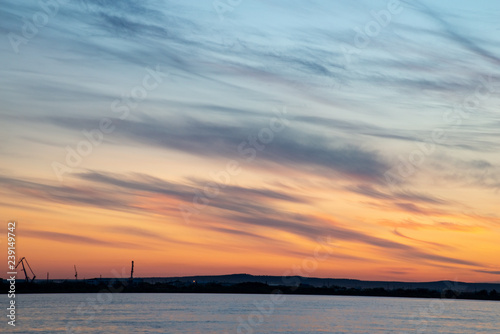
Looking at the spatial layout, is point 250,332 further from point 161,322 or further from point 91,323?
point 91,323

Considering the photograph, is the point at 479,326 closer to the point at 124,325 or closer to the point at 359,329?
the point at 359,329

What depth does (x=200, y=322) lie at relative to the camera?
9281 centimetres

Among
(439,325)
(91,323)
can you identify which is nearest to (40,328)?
(91,323)

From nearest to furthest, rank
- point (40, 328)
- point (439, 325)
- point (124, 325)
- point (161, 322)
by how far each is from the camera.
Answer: point (40, 328), point (124, 325), point (161, 322), point (439, 325)

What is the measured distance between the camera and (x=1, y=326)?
261 feet

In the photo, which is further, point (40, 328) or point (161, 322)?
point (161, 322)

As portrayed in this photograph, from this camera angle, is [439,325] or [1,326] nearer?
[1,326]

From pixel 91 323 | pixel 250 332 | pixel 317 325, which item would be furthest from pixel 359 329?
pixel 91 323

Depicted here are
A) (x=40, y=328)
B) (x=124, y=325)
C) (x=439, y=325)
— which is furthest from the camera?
→ (x=439, y=325)

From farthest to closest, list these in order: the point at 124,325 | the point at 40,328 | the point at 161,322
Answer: the point at 161,322
the point at 124,325
the point at 40,328

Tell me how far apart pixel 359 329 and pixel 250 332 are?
18194 mm

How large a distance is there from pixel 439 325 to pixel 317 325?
23.4 m

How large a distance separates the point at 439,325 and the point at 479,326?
7117 mm

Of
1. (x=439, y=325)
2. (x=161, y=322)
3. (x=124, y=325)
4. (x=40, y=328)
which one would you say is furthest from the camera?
(x=439, y=325)
